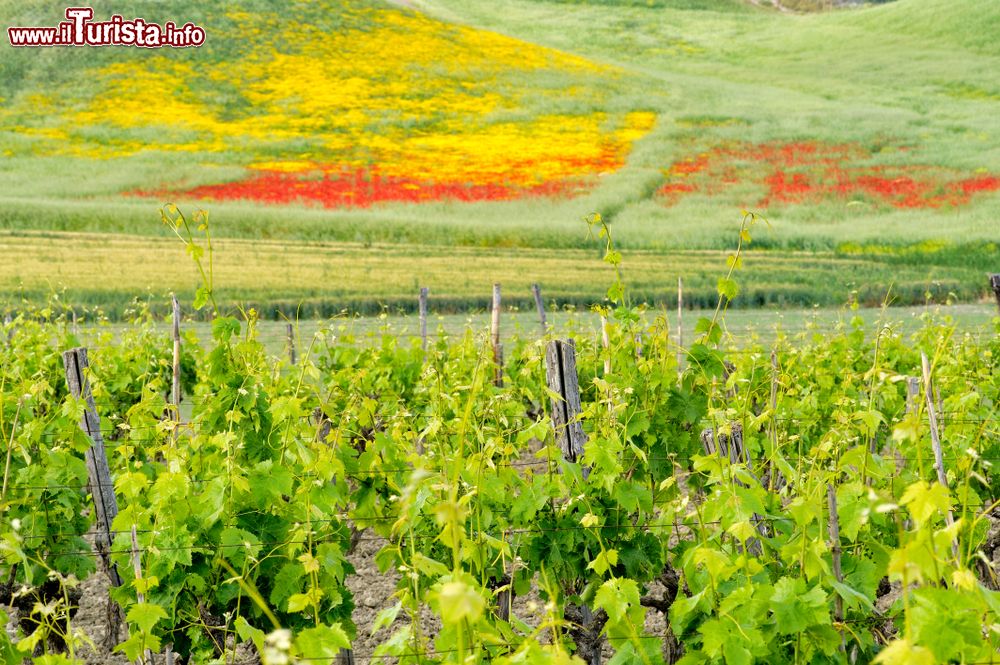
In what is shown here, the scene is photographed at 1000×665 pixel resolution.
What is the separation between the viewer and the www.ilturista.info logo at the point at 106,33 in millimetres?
35531

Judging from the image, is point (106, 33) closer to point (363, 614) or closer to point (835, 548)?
point (363, 614)

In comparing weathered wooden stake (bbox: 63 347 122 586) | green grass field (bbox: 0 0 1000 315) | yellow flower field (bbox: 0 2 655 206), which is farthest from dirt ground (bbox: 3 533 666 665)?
yellow flower field (bbox: 0 2 655 206)

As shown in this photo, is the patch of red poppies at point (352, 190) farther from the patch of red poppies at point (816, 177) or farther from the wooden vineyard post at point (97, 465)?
the wooden vineyard post at point (97, 465)

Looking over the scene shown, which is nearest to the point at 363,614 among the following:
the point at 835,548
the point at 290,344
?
the point at 835,548

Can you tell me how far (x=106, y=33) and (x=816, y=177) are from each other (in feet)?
82.5

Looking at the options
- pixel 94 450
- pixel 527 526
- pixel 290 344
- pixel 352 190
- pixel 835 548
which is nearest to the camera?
pixel 835 548

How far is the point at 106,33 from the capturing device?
36875 millimetres

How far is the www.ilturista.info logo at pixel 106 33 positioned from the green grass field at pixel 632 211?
22.4 inches

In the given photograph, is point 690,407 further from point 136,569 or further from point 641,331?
point 136,569

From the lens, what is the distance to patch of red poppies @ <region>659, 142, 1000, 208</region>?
87.8ft

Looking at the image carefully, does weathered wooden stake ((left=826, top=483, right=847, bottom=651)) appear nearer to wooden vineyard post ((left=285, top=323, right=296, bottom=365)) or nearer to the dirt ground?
the dirt ground

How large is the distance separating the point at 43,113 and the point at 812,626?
34842mm

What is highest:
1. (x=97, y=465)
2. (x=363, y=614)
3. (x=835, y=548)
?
(x=835, y=548)

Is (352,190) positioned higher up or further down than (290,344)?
further down
